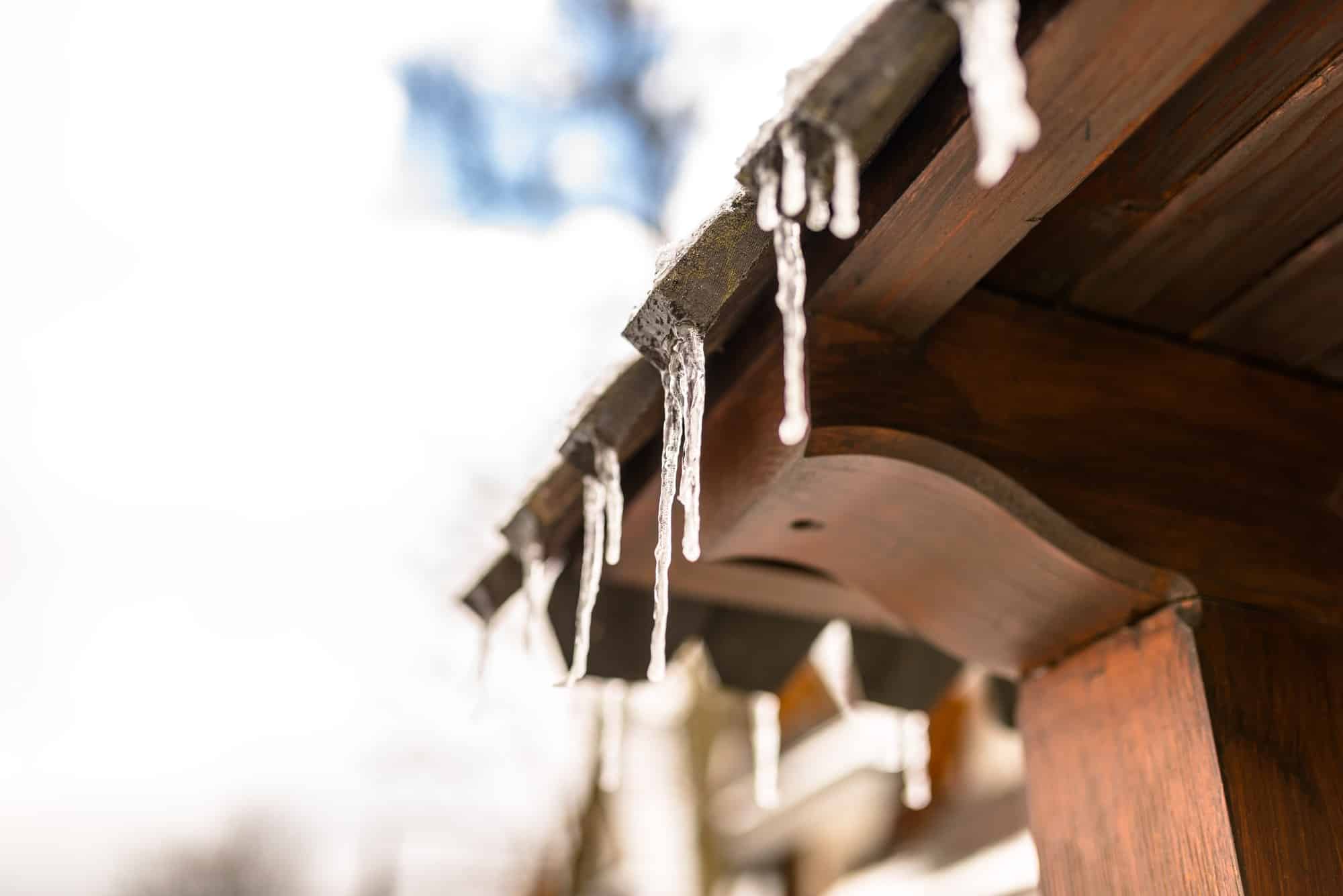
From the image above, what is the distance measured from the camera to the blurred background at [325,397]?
739cm

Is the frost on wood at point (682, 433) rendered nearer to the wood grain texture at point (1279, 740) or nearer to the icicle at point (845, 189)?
the icicle at point (845, 189)

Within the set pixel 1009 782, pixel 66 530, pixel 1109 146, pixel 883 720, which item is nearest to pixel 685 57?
pixel 883 720

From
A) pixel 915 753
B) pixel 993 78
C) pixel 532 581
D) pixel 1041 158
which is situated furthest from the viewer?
pixel 915 753

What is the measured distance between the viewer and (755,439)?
6.31 ft

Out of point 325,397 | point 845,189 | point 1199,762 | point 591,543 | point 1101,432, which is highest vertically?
point 325,397

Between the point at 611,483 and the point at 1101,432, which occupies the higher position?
the point at 1101,432

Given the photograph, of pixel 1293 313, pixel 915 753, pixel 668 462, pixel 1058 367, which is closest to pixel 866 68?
pixel 668 462

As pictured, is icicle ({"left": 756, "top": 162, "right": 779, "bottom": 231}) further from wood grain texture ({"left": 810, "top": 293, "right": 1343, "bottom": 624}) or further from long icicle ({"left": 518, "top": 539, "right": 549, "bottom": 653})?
long icicle ({"left": 518, "top": 539, "right": 549, "bottom": 653})

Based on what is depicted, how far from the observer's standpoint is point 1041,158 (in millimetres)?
1451

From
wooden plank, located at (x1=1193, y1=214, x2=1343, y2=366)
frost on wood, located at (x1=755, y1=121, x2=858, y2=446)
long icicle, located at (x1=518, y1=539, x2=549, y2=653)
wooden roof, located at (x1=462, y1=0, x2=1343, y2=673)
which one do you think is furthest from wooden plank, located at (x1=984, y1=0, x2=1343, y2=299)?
long icicle, located at (x1=518, y1=539, x2=549, y2=653)

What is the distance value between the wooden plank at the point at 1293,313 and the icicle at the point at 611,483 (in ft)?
3.88

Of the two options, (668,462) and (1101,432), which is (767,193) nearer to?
(668,462)

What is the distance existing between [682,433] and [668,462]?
2.9 inches

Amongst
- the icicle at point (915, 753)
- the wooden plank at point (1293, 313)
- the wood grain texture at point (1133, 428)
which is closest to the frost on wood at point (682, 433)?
Answer: the wood grain texture at point (1133, 428)
